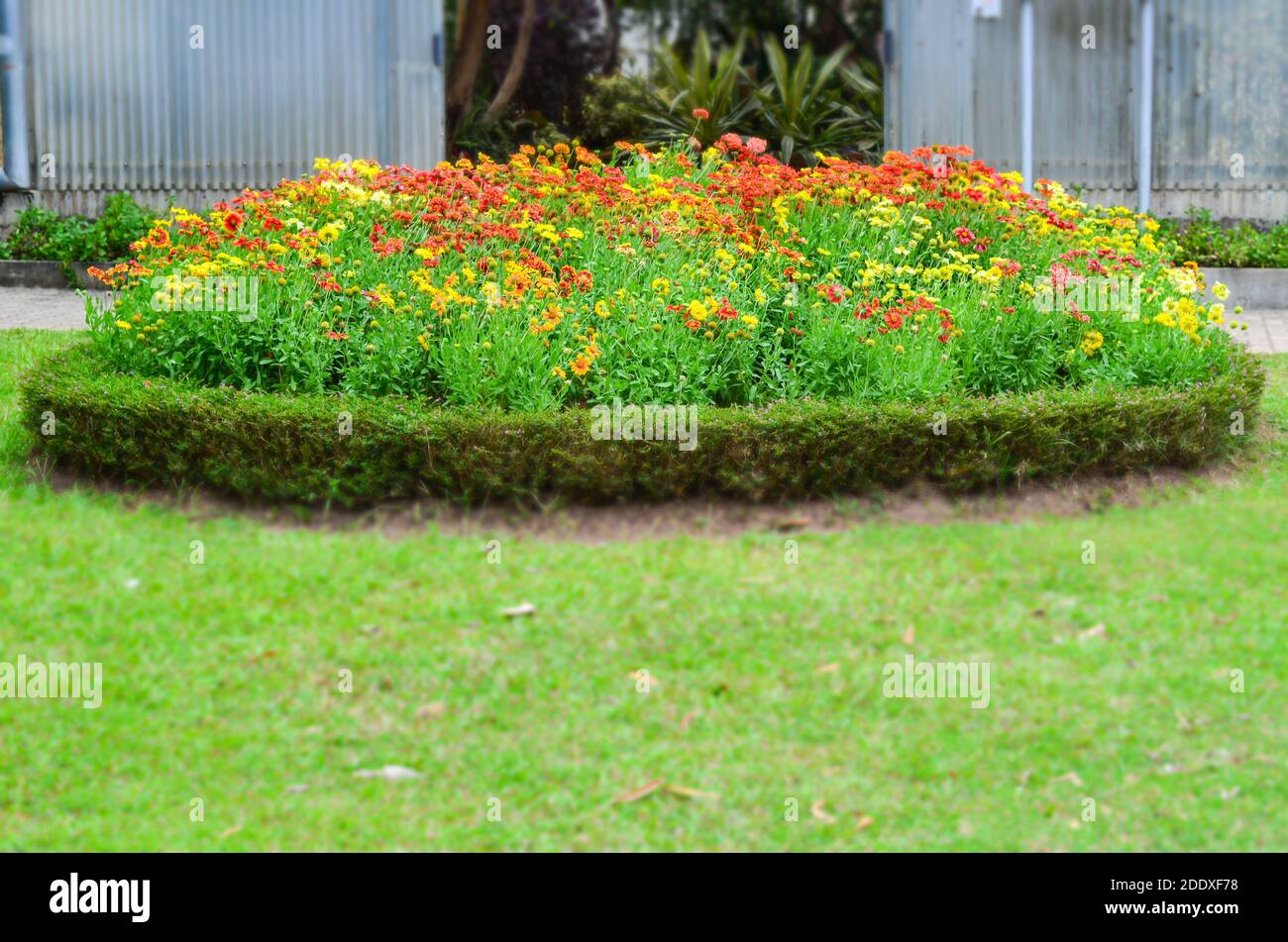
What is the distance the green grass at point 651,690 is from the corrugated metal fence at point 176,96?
804 cm

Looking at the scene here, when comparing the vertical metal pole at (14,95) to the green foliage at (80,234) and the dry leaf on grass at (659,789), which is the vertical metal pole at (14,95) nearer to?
the green foliage at (80,234)

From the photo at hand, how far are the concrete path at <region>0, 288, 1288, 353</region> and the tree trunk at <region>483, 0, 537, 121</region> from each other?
571 centimetres

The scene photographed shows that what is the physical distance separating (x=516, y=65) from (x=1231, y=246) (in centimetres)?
836

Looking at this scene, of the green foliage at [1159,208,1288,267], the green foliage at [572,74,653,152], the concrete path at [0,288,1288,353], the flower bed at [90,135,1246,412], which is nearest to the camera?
the flower bed at [90,135,1246,412]

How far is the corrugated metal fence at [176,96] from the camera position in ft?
45.2

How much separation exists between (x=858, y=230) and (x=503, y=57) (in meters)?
10.0

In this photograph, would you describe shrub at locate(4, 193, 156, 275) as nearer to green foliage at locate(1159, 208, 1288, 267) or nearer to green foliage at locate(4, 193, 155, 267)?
green foliage at locate(4, 193, 155, 267)

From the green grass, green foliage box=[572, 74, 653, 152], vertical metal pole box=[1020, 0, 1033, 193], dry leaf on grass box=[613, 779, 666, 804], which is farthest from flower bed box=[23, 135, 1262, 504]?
green foliage box=[572, 74, 653, 152]

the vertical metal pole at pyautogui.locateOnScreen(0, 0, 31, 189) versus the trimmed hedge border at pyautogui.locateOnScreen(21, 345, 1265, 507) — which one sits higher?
the vertical metal pole at pyautogui.locateOnScreen(0, 0, 31, 189)

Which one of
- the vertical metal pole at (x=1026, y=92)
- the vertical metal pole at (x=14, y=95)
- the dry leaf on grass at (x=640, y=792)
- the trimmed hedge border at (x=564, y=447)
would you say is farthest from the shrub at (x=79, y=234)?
the dry leaf on grass at (x=640, y=792)

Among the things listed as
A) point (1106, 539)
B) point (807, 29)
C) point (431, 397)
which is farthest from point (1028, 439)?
point (807, 29)

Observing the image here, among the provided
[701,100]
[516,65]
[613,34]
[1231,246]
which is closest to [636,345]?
[1231,246]

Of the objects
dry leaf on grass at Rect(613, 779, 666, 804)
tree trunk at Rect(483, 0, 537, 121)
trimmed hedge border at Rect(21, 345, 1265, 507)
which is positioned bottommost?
dry leaf on grass at Rect(613, 779, 666, 804)

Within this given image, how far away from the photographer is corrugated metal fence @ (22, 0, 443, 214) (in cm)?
1378
